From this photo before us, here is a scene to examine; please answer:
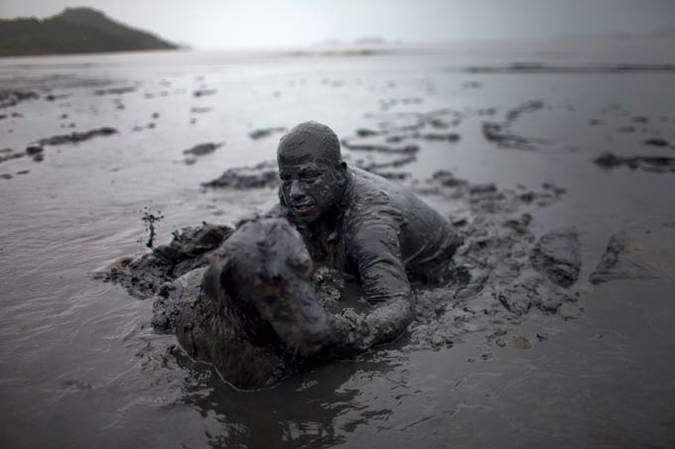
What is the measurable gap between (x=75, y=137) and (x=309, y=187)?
9.64 m

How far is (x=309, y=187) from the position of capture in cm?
369

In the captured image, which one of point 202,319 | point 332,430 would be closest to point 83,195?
point 202,319

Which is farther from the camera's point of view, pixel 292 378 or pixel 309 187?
pixel 309 187

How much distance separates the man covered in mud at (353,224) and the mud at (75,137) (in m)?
8.79

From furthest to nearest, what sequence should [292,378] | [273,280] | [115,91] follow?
[115,91] < [292,378] < [273,280]

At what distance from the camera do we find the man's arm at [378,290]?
3.25 metres

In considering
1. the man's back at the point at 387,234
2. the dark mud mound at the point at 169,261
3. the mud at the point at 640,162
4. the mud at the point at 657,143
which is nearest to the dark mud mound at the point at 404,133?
the mud at the point at 640,162

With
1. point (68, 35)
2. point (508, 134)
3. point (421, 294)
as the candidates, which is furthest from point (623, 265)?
point (68, 35)

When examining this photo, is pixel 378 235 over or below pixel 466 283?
over

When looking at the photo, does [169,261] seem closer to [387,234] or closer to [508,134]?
[387,234]

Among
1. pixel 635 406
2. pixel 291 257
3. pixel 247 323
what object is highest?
pixel 291 257

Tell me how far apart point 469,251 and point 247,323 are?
3.49 m

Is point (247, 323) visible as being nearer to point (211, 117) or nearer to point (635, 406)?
point (635, 406)

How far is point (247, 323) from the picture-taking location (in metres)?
2.78
